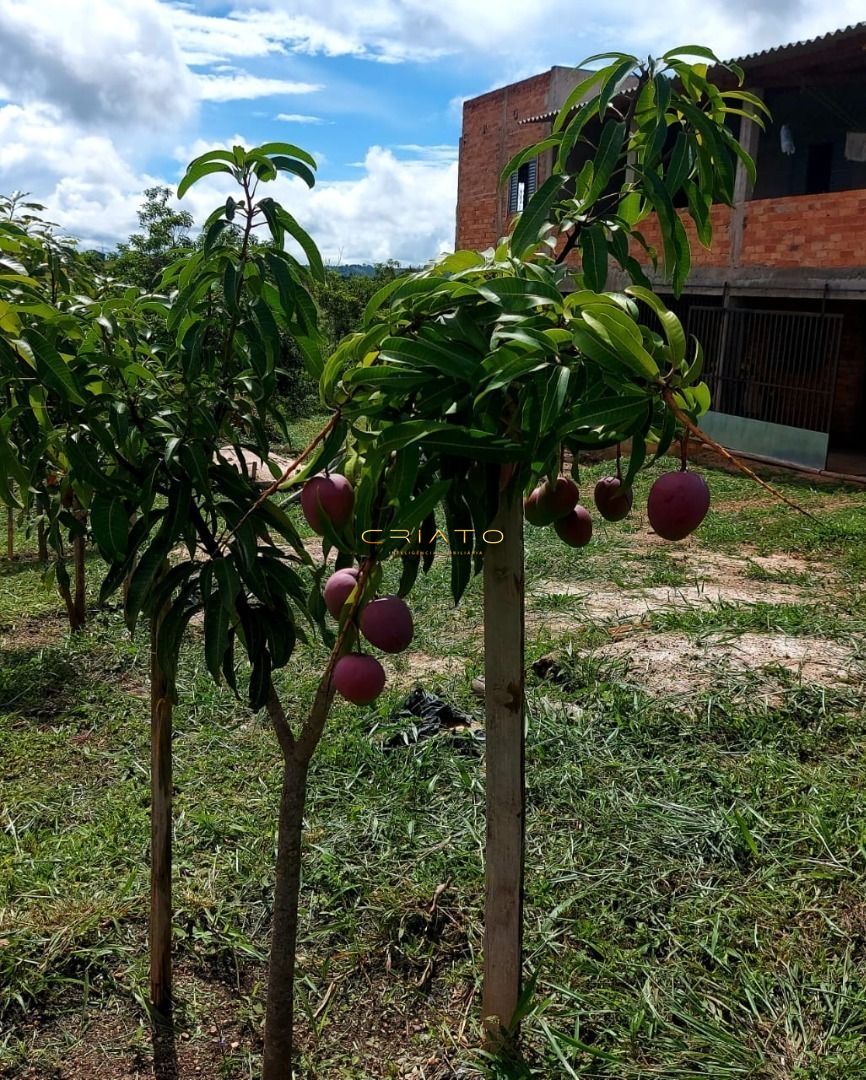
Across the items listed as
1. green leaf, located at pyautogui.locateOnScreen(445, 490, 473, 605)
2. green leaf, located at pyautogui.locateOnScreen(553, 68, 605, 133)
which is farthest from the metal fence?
green leaf, located at pyautogui.locateOnScreen(445, 490, 473, 605)

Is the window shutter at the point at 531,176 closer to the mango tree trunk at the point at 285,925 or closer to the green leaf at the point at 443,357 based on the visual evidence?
the mango tree trunk at the point at 285,925

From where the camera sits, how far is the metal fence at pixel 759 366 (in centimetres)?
1156

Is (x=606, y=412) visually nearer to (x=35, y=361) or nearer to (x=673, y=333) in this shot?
(x=673, y=333)

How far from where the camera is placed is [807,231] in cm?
1002

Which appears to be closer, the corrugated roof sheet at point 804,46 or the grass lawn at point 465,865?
the grass lawn at point 465,865

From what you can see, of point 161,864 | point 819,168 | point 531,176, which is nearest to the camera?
point 161,864

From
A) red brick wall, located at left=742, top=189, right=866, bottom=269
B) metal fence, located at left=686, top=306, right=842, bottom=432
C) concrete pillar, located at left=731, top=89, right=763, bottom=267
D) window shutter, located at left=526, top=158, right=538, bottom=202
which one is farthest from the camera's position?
window shutter, located at left=526, top=158, right=538, bottom=202

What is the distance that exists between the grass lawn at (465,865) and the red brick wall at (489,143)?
1342 cm

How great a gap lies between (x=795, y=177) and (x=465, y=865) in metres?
13.6

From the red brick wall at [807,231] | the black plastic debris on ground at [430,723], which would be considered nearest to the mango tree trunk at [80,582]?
the black plastic debris on ground at [430,723]

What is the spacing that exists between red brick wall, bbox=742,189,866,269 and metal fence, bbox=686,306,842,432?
91cm

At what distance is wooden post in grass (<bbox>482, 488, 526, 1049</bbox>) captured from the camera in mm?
1806

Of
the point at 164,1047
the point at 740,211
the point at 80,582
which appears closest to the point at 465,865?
the point at 164,1047

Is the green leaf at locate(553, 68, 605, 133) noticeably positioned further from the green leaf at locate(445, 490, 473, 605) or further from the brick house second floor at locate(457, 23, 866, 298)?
the brick house second floor at locate(457, 23, 866, 298)
